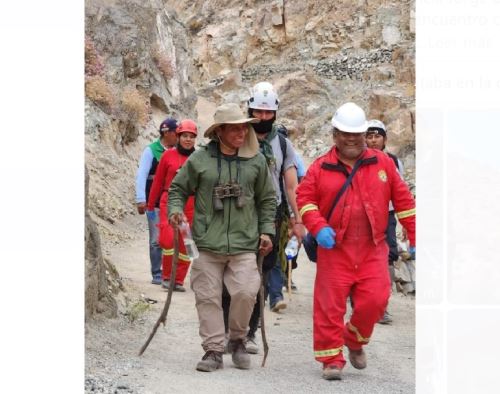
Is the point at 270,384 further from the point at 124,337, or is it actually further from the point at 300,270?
the point at 300,270

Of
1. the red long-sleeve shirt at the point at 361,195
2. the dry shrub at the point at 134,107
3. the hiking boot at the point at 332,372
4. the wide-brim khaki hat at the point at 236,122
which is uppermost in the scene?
the dry shrub at the point at 134,107

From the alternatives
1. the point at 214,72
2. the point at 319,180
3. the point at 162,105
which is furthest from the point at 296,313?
the point at 214,72

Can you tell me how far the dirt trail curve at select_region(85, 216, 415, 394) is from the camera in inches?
236

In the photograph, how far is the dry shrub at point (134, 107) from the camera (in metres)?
18.7

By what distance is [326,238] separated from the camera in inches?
248

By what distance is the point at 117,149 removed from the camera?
59.0 feet

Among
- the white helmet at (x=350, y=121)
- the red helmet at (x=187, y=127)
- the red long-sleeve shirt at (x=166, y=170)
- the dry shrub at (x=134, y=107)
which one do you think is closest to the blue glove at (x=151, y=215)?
the red long-sleeve shirt at (x=166, y=170)

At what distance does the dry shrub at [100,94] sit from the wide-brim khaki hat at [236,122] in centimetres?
1161

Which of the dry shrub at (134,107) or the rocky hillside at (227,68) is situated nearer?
the rocky hillside at (227,68)

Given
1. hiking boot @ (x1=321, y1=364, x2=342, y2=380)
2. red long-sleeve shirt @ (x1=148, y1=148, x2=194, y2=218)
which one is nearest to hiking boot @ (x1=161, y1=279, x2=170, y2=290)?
red long-sleeve shirt @ (x1=148, y1=148, x2=194, y2=218)

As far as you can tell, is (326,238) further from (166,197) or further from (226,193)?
(166,197)

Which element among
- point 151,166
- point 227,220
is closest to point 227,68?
point 151,166

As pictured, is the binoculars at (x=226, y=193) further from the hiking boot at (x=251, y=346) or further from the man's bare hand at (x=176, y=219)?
the hiking boot at (x=251, y=346)

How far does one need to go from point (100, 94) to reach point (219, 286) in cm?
1208
